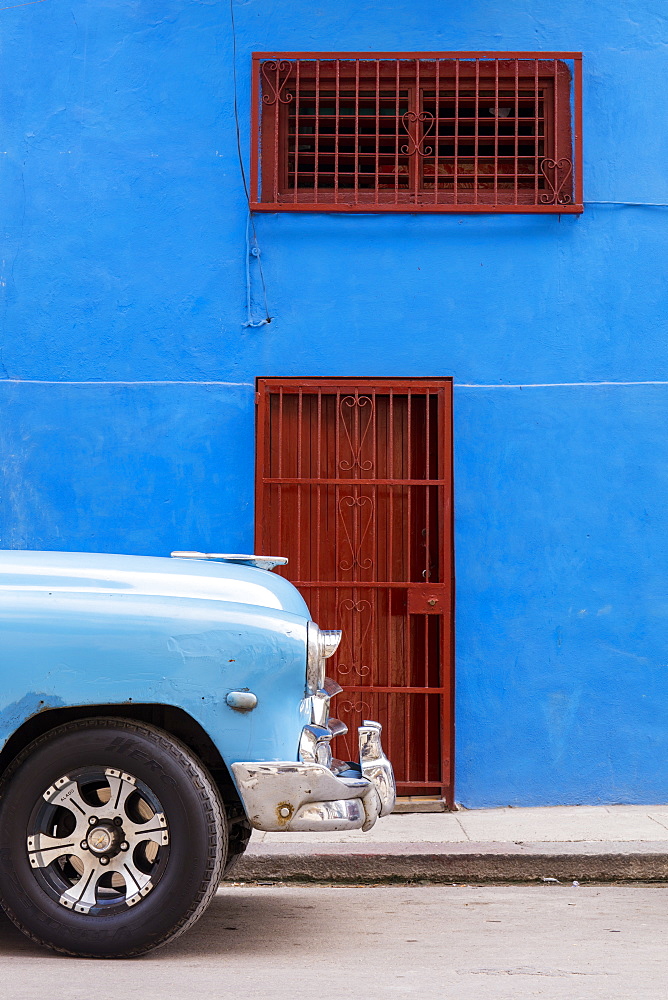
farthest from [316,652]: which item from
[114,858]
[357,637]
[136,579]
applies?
[357,637]

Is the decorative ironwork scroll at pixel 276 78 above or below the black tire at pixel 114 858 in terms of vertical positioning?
above

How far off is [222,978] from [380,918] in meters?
1.15

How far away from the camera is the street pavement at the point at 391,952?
12.8ft

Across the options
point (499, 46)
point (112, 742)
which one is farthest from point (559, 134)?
point (112, 742)

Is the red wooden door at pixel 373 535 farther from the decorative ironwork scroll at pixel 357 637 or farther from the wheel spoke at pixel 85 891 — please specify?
the wheel spoke at pixel 85 891

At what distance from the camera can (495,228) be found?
7.51m

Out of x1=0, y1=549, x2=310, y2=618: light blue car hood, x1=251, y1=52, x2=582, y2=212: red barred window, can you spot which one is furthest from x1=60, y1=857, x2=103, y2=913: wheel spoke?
x1=251, y1=52, x2=582, y2=212: red barred window

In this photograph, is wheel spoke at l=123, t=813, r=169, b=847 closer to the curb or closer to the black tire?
the black tire

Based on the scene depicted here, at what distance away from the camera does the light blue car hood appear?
4.32 m

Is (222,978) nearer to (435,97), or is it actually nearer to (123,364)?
(123,364)

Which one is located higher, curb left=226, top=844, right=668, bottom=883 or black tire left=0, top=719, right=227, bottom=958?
black tire left=0, top=719, right=227, bottom=958

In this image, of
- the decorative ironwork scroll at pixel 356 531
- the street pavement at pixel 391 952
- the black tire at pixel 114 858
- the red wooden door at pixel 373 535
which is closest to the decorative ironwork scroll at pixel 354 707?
the red wooden door at pixel 373 535

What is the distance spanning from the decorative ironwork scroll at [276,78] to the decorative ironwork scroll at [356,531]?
8.40ft

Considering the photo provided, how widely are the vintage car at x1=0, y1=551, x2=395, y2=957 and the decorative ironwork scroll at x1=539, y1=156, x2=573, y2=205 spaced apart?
421 centimetres
